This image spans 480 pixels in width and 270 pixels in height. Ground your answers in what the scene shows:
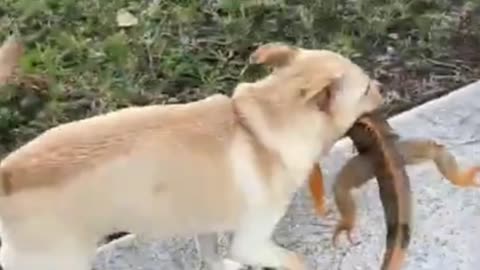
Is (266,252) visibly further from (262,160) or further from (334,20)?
(334,20)

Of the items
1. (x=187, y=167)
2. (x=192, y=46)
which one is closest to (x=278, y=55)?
(x=187, y=167)

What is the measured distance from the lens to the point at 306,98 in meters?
3.08

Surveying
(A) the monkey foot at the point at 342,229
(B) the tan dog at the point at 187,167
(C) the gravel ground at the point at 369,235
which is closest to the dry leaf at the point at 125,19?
(C) the gravel ground at the point at 369,235

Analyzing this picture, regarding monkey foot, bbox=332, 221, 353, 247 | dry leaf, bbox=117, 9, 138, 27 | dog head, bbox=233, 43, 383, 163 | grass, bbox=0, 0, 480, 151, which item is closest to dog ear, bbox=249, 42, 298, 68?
dog head, bbox=233, 43, 383, 163

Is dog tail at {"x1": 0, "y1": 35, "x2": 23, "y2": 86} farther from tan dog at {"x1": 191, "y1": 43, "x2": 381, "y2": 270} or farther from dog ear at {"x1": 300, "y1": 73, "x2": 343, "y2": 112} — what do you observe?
dog ear at {"x1": 300, "y1": 73, "x2": 343, "y2": 112}

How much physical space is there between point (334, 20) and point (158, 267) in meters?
1.54

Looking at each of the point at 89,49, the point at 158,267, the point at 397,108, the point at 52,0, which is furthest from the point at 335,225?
the point at 52,0

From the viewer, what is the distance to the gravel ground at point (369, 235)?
140 inches

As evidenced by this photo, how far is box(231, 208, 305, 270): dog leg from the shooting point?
3.14 m

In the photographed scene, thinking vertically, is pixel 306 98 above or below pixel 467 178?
above

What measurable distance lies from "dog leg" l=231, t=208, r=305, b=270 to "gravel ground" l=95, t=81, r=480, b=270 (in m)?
0.38

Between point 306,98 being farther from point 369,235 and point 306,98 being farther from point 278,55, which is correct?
point 369,235

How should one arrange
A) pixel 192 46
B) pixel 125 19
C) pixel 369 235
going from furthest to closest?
pixel 125 19
pixel 192 46
pixel 369 235

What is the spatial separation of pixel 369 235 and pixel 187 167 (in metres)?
0.78
